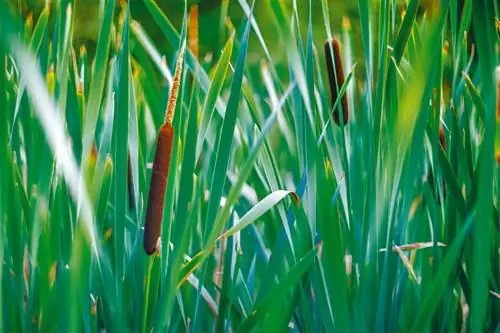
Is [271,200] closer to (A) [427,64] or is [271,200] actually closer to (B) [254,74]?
(A) [427,64]

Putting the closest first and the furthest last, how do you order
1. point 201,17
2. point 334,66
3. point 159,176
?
point 159,176, point 334,66, point 201,17

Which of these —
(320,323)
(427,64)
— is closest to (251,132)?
(320,323)

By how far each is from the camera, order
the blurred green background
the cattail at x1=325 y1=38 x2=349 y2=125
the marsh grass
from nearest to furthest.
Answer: the marsh grass, the cattail at x1=325 y1=38 x2=349 y2=125, the blurred green background

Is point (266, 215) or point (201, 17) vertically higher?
point (201, 17)

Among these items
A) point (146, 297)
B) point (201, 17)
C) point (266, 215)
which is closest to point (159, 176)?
point (146, 297)

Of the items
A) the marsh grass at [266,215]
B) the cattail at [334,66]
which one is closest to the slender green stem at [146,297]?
the marsh grass at [266,215]

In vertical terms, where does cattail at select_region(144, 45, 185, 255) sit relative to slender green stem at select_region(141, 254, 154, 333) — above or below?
above

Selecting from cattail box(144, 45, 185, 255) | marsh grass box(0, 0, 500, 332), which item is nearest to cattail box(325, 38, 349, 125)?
marsh grass box(0, 0, 500, 332)

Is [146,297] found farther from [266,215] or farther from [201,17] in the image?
[201,17]

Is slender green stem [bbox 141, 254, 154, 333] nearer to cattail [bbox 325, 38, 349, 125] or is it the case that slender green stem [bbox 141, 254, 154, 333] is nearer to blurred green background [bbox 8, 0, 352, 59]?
cattail [bbox 325, 38, 349, 125]
